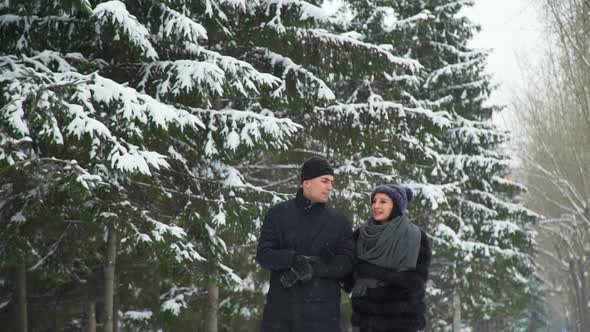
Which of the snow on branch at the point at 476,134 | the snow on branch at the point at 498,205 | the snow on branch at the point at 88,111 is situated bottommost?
the snow on branch at the point at 88,111

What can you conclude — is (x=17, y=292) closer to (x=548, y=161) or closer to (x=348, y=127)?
(x=348, y=127)

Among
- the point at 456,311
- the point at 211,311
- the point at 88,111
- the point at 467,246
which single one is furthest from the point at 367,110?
the point at 456,311

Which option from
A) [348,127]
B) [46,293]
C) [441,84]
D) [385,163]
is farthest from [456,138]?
[46,293]

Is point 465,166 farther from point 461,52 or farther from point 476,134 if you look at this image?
point 461,52

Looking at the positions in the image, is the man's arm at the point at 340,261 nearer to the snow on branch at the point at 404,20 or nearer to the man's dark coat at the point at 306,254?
the man's dark coat at the point at 306,254

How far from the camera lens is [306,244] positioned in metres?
5.22

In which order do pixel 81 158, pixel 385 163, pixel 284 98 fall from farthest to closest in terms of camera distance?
pixel 385 163, pixel 284 98, pixel 81 158

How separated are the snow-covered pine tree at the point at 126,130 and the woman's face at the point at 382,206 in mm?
2882

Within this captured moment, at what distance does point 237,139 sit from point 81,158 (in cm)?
210

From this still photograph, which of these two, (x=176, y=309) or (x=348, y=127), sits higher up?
(x=348, y=127)

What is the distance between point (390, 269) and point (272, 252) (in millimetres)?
898

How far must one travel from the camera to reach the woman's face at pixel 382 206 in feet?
17.8

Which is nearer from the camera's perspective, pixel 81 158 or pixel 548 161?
pixel 81 158

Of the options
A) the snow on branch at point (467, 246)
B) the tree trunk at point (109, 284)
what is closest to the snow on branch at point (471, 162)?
the snow on branch at point (467, 246)
